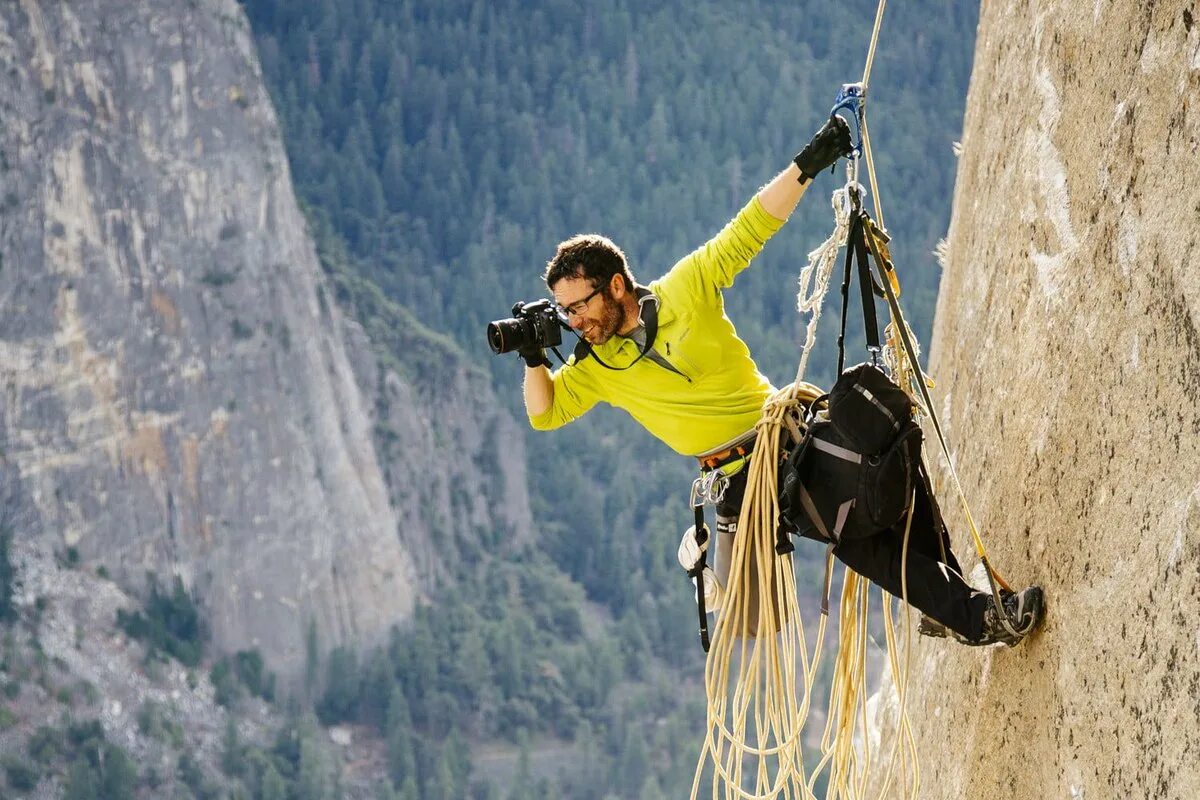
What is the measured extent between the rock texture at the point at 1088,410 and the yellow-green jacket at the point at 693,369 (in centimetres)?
60

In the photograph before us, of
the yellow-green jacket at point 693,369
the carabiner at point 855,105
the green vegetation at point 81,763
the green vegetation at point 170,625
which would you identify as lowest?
the green vegetation at point 81,763

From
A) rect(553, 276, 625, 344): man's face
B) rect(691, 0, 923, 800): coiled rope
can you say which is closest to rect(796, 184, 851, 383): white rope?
rect(691, 0, 923, 800): coiled rope

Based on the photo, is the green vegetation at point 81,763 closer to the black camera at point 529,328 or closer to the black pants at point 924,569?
the black camera at point 529,328

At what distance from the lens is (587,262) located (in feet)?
13.3

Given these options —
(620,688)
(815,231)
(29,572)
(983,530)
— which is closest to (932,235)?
(815,231)

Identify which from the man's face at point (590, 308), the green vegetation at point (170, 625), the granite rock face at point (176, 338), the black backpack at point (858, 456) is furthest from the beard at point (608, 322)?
the green vegetation at point (170, 625)

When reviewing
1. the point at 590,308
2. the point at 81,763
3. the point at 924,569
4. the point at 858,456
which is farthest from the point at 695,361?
the point at 81,763

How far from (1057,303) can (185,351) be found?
46.8m

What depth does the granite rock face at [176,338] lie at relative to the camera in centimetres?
4503

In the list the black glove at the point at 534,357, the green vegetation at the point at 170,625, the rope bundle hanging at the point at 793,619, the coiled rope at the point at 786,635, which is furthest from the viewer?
the green vegetation at the point at 170,625

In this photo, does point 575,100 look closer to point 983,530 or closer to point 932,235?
point 932,235

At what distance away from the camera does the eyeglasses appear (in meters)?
4.10

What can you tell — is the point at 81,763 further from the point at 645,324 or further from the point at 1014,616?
the point at 1014,616

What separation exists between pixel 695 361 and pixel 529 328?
404 mm
